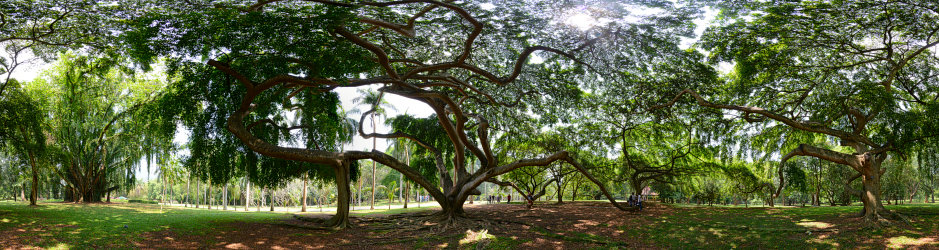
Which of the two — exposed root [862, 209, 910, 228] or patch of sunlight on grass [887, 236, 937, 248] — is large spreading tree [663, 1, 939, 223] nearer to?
exposed root [862, 209, 910, 228]

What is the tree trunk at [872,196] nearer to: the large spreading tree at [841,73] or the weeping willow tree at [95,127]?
the large spreading tree at [841,73]

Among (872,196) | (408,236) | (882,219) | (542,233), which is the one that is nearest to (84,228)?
(408,236)

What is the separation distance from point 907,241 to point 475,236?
10.6m

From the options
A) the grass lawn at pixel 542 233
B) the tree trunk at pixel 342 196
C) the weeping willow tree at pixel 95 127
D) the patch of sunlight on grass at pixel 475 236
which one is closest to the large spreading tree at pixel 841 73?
the grass lawn at pixel 542 233

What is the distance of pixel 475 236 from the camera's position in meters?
13.3

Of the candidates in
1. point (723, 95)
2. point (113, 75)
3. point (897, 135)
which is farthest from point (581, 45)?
point (113, 75)

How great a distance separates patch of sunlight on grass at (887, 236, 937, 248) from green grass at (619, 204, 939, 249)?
2cm

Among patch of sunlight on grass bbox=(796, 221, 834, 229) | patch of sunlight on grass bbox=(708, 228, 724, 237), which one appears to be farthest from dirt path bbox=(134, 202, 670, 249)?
patch of sunlight on grass bbox=(796, 221, 834, 229)

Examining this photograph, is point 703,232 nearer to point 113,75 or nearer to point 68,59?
point 68,59

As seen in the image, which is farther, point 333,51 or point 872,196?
point 872,196

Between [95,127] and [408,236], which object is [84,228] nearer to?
[408,236]

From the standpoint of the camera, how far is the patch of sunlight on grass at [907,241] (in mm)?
10586

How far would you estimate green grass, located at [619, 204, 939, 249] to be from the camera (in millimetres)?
11578

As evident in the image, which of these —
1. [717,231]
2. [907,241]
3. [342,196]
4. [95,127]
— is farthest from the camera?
[95,127]
